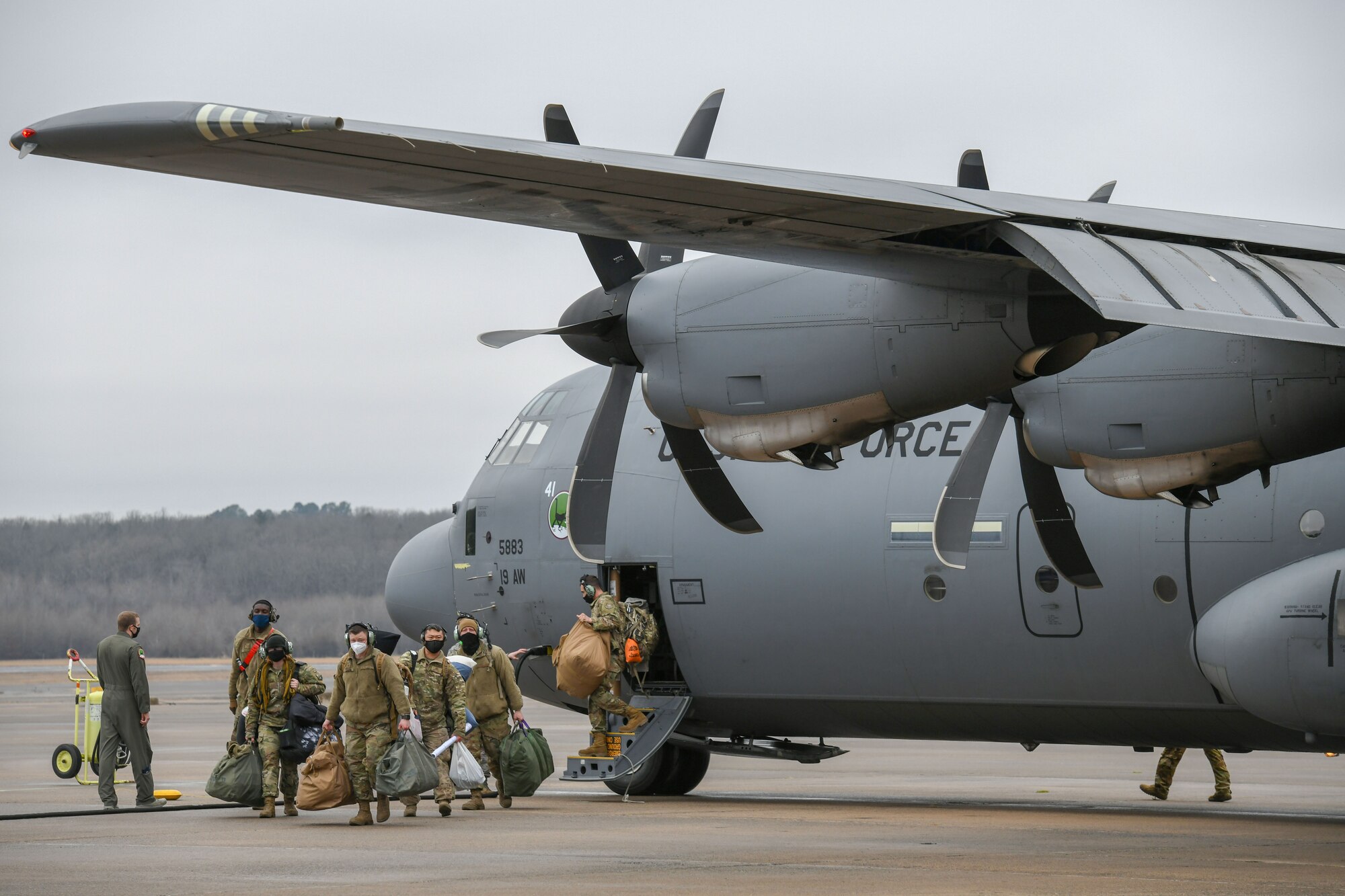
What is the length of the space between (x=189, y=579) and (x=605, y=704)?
7338cm

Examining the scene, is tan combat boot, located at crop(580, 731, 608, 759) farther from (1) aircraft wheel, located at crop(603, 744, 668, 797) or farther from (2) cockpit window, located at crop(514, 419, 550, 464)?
(2) cockpit window, located at crop(514, 419, 550, 464)

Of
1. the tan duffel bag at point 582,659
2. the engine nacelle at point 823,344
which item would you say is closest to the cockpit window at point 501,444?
the tan duffel bag at point 582,659

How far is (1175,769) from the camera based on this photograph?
17.4 meters

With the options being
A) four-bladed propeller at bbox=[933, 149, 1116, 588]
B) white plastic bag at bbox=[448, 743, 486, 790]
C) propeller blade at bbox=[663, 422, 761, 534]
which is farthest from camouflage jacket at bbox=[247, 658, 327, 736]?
four-bladed propeller at bbox=[933, 149, 1116, 588]

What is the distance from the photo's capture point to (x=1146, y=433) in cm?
1016

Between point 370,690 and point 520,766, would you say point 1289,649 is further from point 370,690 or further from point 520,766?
point 370,690

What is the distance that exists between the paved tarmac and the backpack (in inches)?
59.6

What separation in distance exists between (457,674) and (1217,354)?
8.41 m

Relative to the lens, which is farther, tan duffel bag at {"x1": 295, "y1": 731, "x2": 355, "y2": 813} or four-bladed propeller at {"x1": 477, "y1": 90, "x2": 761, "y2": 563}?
tan duffel bag at {"x1": 295, "y1": 731, "x2": 355, "y2": 813}

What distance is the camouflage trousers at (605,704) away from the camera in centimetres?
1655

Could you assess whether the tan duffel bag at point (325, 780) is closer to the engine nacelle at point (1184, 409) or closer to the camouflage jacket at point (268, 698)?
the camouflage jacket at point (268, 698)

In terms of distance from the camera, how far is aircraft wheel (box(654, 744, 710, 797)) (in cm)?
1772

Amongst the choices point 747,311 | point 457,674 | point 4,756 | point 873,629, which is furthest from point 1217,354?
point 4,756

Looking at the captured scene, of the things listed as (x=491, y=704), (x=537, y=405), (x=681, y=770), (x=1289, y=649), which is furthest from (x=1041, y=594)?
(x=537, y=405)
